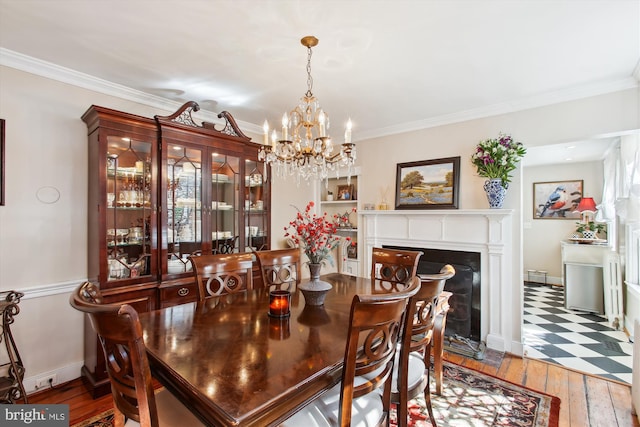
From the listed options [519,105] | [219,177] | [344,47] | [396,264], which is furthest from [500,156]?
[219,177]

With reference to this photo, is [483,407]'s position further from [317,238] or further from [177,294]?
[177,294]

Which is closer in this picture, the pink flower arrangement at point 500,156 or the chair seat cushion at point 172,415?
the chair seat cushion at point 172,415

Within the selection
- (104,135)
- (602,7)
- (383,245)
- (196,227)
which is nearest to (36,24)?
(104,135)

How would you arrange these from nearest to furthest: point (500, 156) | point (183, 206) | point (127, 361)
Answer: point (127, 361) < point (183, 206) < point (500, 156)

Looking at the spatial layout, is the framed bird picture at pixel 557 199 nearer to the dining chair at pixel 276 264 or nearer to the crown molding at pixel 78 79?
the dining chair at pixel 276 264

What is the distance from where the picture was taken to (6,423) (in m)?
1.68

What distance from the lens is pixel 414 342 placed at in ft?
5.55

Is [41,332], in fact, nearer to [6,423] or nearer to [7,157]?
[6,423]

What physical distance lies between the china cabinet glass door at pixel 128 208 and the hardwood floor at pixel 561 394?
91 cm

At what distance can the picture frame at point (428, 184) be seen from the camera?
3.39m

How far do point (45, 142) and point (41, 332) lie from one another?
1495mm

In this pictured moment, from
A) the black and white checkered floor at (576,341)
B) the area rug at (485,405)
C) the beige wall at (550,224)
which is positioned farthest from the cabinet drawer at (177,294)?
the beige wall at (550,224)

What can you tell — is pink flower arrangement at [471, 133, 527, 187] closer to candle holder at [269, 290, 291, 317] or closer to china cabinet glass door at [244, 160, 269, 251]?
china cabinet glass door at [244, 160, 269, 251]

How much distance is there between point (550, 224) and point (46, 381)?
7.47 m
